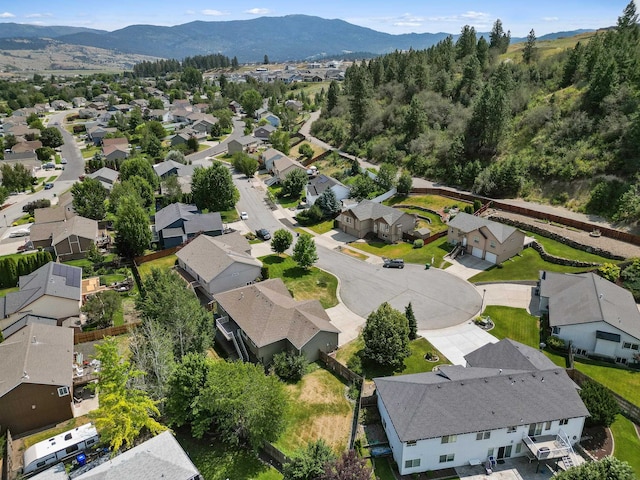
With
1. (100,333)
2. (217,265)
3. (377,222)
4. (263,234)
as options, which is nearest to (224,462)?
(100,333)

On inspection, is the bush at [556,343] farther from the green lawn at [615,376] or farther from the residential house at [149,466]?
the residential house at [149,466]

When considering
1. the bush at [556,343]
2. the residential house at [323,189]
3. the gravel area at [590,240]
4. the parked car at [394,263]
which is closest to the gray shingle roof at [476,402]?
the bush at [556,343]

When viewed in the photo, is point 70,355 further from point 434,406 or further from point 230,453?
point 434,406

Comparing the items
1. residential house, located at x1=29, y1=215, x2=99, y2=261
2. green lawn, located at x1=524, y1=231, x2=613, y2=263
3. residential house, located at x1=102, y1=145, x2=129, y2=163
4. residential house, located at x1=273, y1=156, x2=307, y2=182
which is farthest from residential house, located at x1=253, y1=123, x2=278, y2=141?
green lawn, located at x1=524, y1=231, x2=613, y2=263

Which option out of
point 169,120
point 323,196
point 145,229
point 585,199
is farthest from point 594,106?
point 169,120

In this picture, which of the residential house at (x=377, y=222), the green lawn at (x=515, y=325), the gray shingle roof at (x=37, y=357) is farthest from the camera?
the residential house at (x=377, y=222)

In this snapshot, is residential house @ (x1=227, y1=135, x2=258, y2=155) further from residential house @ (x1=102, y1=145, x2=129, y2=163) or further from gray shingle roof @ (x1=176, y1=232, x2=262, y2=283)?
gray shingle roof @ (x1=176, y1=232, x2=262, y2=283)

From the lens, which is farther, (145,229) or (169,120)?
(169,120)
